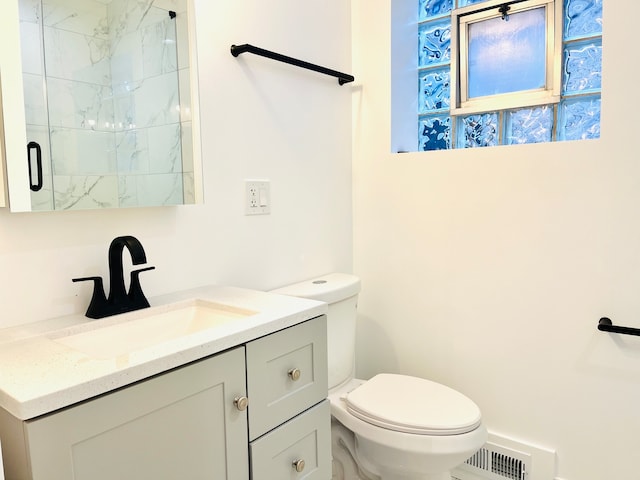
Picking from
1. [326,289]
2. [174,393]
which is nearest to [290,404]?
[174,393]

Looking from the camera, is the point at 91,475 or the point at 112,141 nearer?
the point at 91,475

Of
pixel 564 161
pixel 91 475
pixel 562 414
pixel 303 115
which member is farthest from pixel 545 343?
pixel 91 475

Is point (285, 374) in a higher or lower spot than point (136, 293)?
lower

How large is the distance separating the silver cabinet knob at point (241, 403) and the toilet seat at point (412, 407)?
0.61 metres

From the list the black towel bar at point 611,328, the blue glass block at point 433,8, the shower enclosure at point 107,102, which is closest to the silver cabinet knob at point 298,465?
the shower enclosure at point 107,102

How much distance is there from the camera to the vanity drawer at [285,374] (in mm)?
1043

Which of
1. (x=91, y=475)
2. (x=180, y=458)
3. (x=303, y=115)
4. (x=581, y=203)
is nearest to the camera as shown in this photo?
(x=91, y=475)

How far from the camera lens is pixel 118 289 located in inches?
45.8

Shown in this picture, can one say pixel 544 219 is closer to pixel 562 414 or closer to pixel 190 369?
pixel 562 414

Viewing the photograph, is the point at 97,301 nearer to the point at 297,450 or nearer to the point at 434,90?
the point at 297,450

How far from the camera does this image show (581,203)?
1549 mm

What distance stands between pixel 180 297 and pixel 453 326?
1063 mm

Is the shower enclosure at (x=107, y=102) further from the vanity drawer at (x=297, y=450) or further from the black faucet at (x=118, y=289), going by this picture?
the vanity drawer at (x=297, y=450)

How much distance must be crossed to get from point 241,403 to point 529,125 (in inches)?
58.7
